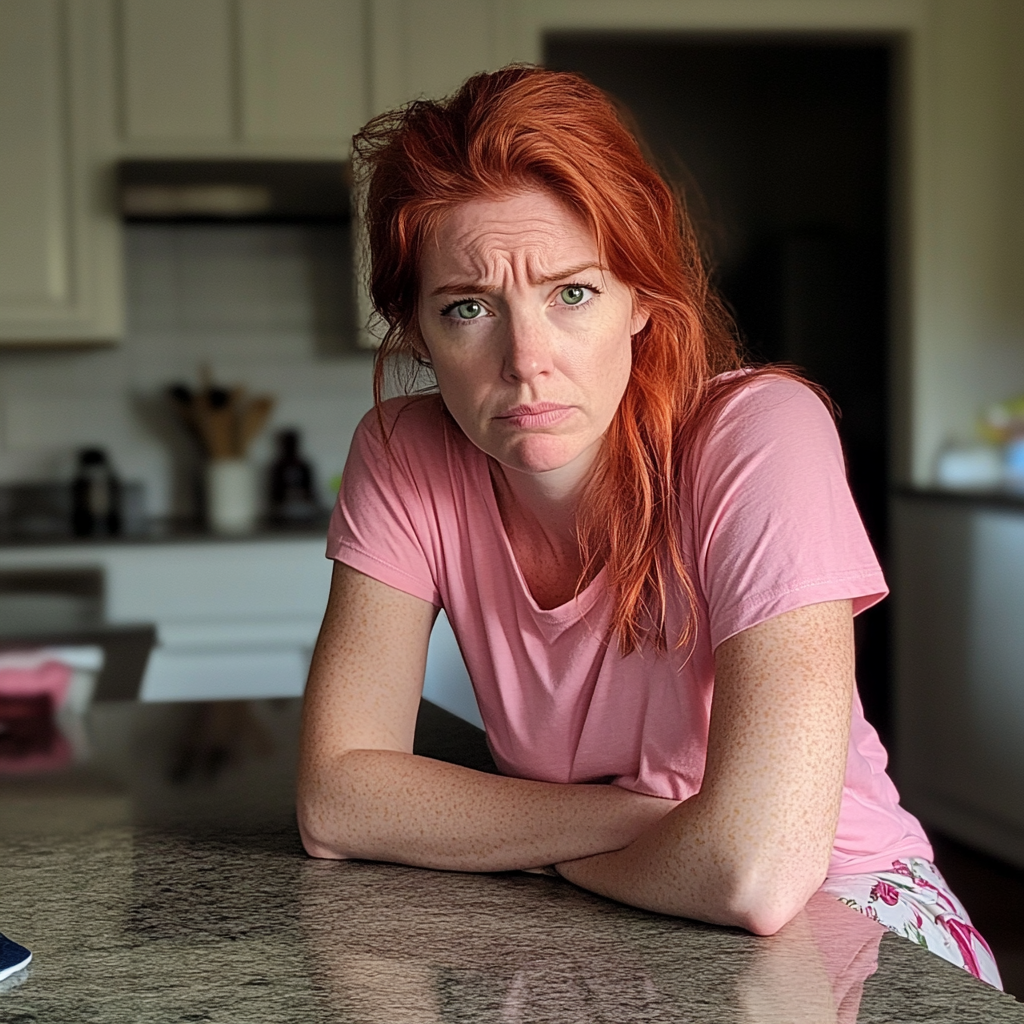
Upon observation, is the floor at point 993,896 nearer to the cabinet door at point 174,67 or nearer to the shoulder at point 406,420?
the shoulder at point 406,420

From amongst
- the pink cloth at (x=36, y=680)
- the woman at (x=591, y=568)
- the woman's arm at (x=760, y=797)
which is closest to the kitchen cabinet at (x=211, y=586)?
the pink cloth at (x=36, y=680)

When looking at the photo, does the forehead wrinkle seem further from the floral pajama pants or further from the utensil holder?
the utensil holder

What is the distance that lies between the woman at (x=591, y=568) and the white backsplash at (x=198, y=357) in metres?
2.63

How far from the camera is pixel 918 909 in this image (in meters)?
0.98

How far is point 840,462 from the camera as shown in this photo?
1002 mm

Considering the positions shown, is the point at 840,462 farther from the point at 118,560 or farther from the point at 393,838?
the point at 118,560

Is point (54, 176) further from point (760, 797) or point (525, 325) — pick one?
point (760, 797)

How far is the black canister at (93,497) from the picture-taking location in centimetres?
349

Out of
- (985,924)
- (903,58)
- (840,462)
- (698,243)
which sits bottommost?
(985,924)

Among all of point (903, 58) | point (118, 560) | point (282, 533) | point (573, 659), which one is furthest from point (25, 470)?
point (573, 659)

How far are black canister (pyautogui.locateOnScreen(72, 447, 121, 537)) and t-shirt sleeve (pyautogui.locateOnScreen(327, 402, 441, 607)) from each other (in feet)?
8.10

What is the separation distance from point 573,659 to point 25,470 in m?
3.02

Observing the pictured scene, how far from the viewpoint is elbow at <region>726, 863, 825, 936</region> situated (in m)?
0.76

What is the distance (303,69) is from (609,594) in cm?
268
